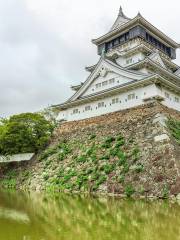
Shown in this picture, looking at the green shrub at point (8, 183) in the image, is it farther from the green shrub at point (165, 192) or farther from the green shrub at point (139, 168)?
the green shrub at point (165, 192)

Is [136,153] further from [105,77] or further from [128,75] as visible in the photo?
[105,77]

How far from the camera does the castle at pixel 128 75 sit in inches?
990

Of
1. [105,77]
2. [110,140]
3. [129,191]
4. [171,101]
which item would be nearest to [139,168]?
[129,191]

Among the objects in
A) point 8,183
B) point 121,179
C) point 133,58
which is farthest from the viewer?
point 133,58

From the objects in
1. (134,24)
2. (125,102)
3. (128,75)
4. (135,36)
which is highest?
(134,24)

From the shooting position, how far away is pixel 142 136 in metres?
21.3

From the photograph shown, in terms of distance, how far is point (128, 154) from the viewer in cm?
2033

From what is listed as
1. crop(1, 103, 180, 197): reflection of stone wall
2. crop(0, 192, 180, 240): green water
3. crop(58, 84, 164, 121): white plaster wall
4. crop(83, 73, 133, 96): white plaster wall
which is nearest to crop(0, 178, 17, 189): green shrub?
crop(1, 103, 180, 197): reflection of stone wall

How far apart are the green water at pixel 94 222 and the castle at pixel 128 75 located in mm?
12107

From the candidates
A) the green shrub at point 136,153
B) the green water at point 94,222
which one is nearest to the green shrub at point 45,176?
the green shrub at point 136,153

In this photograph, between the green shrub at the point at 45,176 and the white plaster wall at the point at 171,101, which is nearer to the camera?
the green shrub at the point at 45,176

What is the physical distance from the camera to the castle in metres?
25.2

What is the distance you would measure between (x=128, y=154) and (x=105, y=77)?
10.7 metres

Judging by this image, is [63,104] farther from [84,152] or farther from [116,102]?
[84,152]
